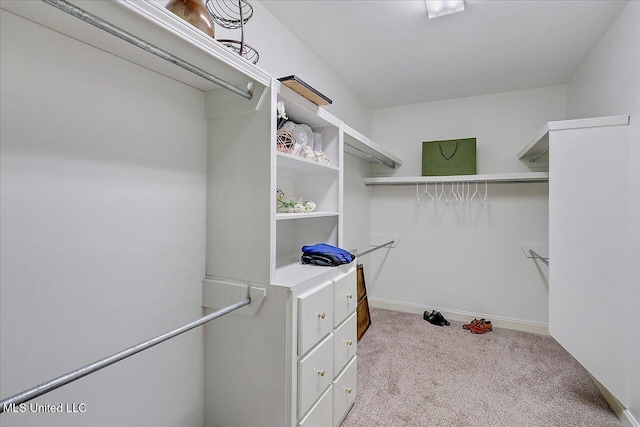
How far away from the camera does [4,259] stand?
85 centimetres

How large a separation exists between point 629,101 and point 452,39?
3.76 feet

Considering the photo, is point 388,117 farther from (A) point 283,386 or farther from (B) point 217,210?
(A) point 283,386

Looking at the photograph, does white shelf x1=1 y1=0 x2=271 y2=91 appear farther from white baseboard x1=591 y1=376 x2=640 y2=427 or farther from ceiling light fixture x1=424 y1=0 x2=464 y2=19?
white baseboard x1=591 y1=376 x2=640 y2=427

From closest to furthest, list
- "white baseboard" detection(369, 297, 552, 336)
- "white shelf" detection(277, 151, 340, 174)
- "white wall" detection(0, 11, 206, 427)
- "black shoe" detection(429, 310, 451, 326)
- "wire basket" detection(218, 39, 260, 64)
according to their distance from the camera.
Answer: "white wall" detection(0, 11, 206, 427), "wire basket" detection(218, 39, 260, 64), "white shelf" detection(277, 151, 340, 174), "white baseboard" detection(369, 297, 552, 336), "black shoe" detection(429, 310, 451, 326)

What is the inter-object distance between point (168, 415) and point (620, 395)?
2440 millimetres

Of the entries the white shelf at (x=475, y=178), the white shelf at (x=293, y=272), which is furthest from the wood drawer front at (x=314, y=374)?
the white shelf at (x=475, y=178)

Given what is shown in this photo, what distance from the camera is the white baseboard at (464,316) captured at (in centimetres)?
305

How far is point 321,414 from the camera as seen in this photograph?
1494 millimetres

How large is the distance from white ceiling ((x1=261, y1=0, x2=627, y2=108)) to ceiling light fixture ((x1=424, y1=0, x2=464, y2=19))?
0.05 m

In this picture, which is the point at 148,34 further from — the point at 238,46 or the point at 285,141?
the point at 285,141

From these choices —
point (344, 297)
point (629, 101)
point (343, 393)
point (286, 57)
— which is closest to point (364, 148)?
point (286, 57)

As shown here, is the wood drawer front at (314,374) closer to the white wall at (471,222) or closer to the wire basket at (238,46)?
the wire basket at (238,46)

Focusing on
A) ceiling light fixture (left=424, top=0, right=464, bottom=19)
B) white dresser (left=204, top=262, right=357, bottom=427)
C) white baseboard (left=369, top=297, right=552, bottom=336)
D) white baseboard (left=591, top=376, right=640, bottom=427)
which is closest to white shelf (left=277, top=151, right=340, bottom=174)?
white dresser (left=204, top=262, right=357, bottom=427)

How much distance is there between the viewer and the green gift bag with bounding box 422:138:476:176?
311 cm
